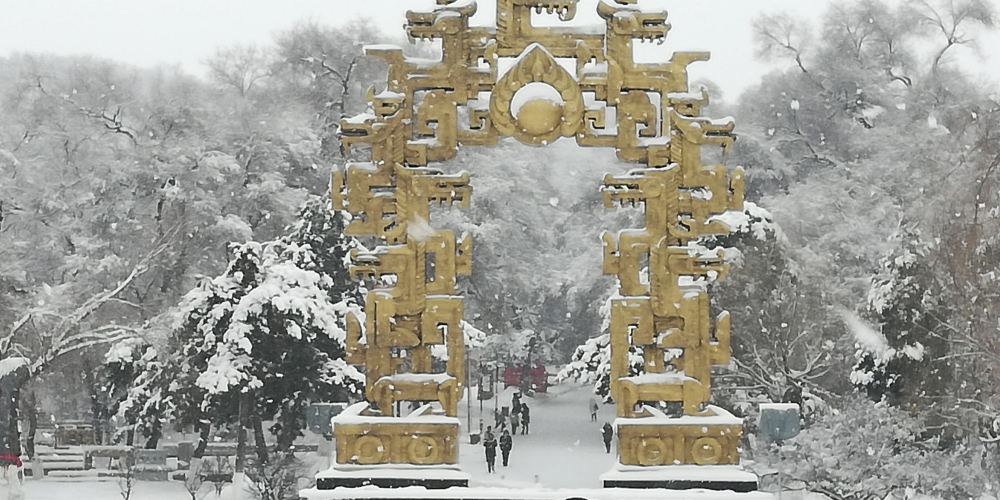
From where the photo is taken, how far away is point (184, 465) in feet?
71.6

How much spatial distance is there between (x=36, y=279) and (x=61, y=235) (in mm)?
1304

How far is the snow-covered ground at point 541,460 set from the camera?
6700 millimetres

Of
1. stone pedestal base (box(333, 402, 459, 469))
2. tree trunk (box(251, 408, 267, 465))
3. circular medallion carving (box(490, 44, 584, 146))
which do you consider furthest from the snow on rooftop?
circular medallion carving (box(490, 44, 584, 146))

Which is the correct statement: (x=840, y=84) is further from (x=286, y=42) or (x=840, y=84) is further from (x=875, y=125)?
(x=286, y=42)

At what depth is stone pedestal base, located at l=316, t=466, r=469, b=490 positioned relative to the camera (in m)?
5.21

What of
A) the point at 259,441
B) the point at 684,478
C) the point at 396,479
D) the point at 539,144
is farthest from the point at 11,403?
the point at 684,478

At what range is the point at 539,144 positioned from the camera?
17.9ft

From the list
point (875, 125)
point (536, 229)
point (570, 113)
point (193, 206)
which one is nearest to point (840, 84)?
point (875, 125)

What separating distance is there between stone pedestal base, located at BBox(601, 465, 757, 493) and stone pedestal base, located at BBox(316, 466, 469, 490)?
2.44ft

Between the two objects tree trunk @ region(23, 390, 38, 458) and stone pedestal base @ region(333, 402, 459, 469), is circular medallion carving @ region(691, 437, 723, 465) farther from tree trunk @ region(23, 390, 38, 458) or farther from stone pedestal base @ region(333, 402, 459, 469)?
tree trunk @ region(23, 390, 38, 458)

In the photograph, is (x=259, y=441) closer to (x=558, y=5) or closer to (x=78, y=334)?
(x=78, y=334)

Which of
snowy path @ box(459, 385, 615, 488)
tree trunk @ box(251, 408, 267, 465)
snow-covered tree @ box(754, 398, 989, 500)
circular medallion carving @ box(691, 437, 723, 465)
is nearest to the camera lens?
circular medallion carving @ box(691, 437, 723, 465)

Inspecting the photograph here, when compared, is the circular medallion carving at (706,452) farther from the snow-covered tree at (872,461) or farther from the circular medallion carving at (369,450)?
the snow-covered tree at (872,461)

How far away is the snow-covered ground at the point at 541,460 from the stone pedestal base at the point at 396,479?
0.55ft
